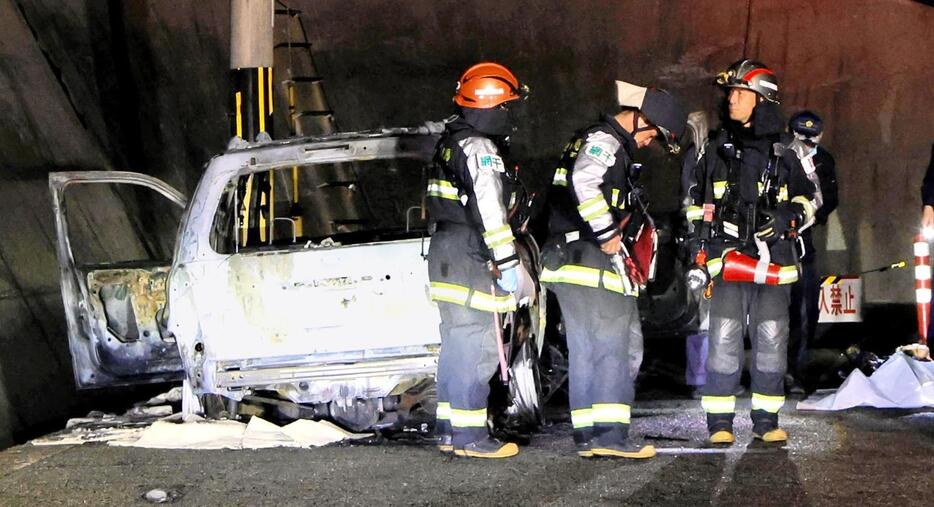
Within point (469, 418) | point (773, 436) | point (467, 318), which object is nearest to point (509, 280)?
point (467, 318)

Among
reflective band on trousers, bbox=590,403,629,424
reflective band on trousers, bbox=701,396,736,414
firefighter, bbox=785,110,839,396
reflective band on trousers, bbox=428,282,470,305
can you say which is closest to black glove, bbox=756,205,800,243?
reflective band on trousers, bbox=701,396,736,414

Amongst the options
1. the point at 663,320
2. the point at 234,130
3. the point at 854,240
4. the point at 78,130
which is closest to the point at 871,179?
the point at 854,240

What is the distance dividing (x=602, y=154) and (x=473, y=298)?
0.97 m

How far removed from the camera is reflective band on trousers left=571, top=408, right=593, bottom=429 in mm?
5957

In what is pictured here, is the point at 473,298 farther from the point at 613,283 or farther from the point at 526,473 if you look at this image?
the point at 526,473

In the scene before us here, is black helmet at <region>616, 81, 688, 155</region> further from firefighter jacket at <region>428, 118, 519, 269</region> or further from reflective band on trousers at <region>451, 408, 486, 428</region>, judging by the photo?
Result: reflective band on trousers at <region>451, 408, 486, 428</region>

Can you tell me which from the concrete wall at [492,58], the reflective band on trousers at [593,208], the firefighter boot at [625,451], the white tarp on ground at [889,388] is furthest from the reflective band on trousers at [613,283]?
the concrete wall at [492,58]

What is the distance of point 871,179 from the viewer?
10.5 meters

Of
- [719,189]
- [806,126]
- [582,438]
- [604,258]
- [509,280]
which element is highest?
[806,126]

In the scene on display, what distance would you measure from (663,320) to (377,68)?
4.94 meters

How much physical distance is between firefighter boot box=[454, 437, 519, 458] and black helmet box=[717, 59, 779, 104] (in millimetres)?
2202

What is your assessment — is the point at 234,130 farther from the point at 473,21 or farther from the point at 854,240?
the point at 854,240

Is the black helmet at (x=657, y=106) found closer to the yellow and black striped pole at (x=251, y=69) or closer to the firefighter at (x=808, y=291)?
the firefighter at (x=808, y=291)

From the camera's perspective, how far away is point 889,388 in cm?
713
